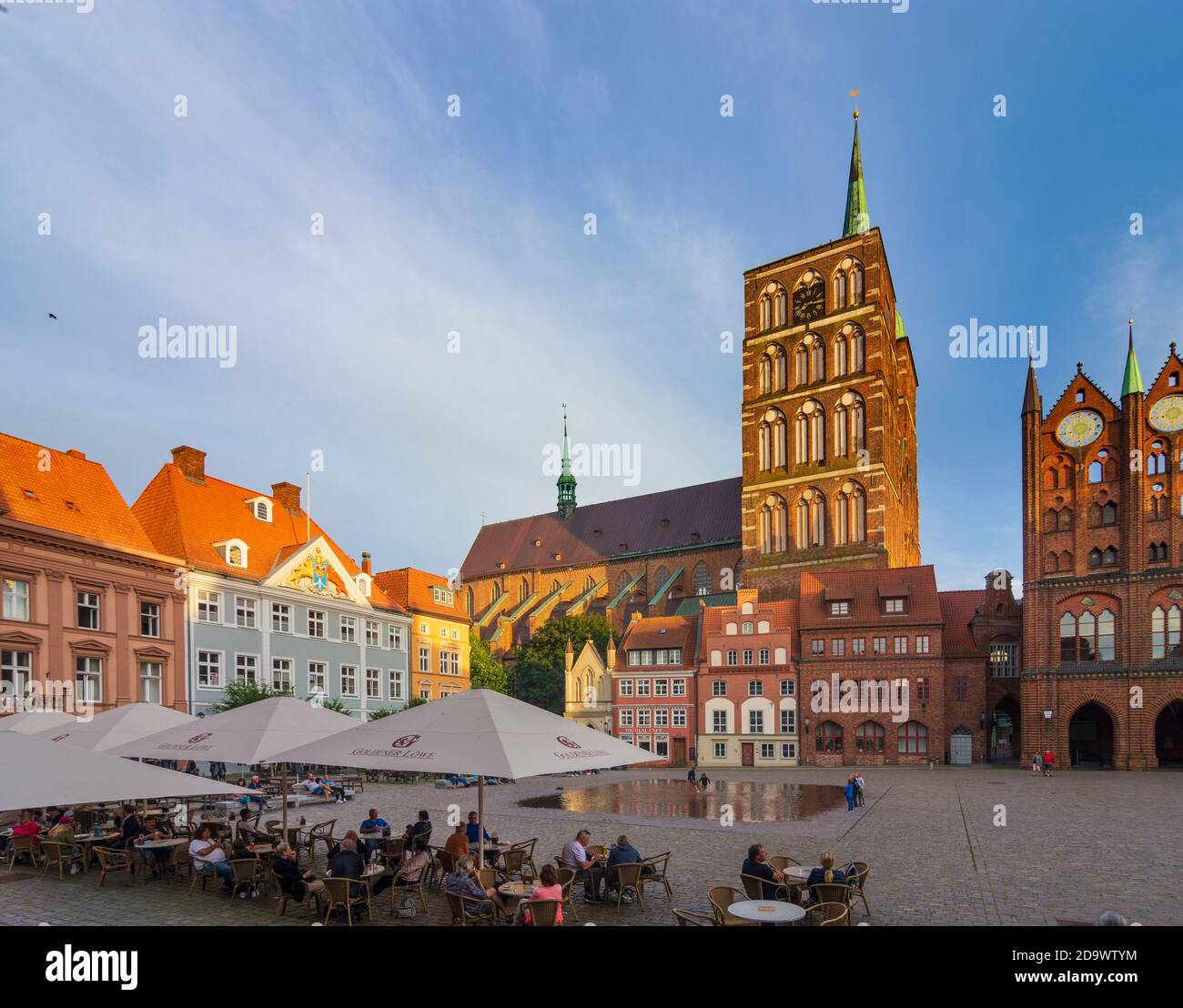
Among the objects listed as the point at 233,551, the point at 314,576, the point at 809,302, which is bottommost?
the point at 314,576

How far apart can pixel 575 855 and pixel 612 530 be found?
253 feet

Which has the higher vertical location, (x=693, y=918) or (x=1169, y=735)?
(x=693, y=918)

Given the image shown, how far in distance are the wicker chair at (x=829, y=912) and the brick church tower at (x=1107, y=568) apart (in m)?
42.0

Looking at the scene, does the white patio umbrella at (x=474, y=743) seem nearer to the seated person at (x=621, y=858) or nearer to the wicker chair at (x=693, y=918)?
the seated person at (x=621, y=858)

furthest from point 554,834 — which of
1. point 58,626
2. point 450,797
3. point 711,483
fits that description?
point 711,483

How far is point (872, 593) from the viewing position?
52.1m

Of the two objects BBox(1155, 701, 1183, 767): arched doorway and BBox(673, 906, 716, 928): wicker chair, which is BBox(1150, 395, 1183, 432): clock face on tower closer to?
BBox(1155, 701, 1183, 767): arched doorway

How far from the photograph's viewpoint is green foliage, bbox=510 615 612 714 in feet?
208

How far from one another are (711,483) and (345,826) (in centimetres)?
6742

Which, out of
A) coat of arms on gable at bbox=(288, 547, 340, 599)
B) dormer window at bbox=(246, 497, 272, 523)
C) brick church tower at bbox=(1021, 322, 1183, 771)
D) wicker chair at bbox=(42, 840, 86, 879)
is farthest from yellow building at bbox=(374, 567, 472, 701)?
wicker chair at bbox=(42, 840, 86, 879)

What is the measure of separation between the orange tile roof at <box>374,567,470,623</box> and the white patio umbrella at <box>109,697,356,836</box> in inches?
1542

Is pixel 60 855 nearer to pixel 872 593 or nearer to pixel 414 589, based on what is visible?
pixel 414 589

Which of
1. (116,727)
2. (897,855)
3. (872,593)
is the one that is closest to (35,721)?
(116,727)
